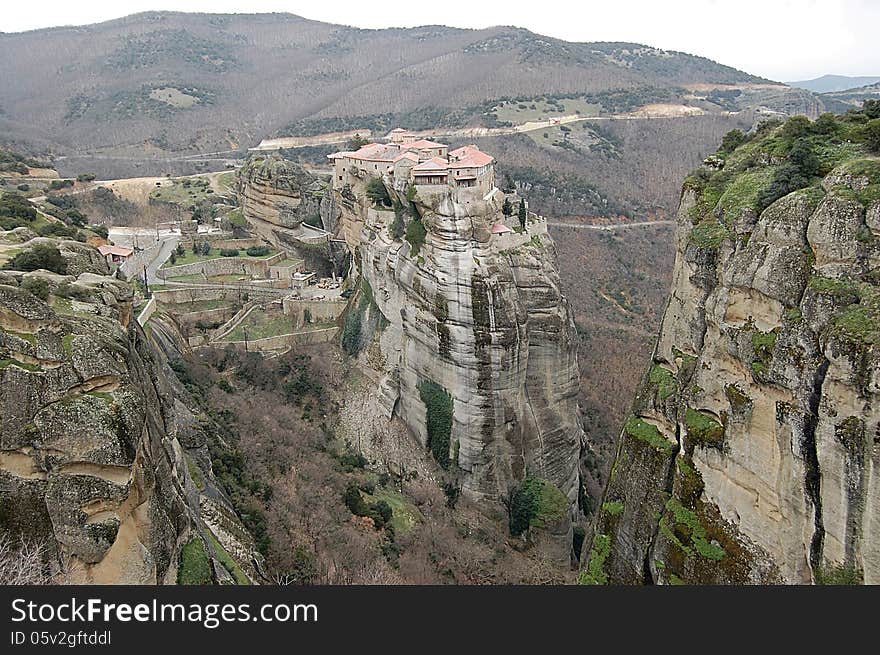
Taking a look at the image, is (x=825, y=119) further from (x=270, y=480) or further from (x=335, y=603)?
(x=270, y=480)

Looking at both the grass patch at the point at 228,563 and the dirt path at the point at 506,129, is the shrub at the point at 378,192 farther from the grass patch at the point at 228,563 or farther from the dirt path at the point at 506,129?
the dirt path at the point at 506,129

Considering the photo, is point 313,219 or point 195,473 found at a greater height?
point 313,219

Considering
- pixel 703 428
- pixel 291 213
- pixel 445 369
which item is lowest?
pixel 445 369

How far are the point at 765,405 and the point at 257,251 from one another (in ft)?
127

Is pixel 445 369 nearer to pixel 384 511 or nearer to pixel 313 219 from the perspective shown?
pixel 384 511

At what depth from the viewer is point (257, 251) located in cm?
4709

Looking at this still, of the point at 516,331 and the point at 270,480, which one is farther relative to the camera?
the point at 516,331

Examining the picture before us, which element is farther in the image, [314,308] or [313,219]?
[313,219]

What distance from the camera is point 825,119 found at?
1736 cm

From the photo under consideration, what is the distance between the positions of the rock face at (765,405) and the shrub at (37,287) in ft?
48.4

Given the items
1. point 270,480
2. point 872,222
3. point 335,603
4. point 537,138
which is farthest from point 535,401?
point 537,138

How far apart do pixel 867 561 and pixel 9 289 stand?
16.9 metres

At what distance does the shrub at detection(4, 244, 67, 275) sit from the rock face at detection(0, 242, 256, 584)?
3549 millimetres

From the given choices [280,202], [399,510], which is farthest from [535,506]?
[280,202]
